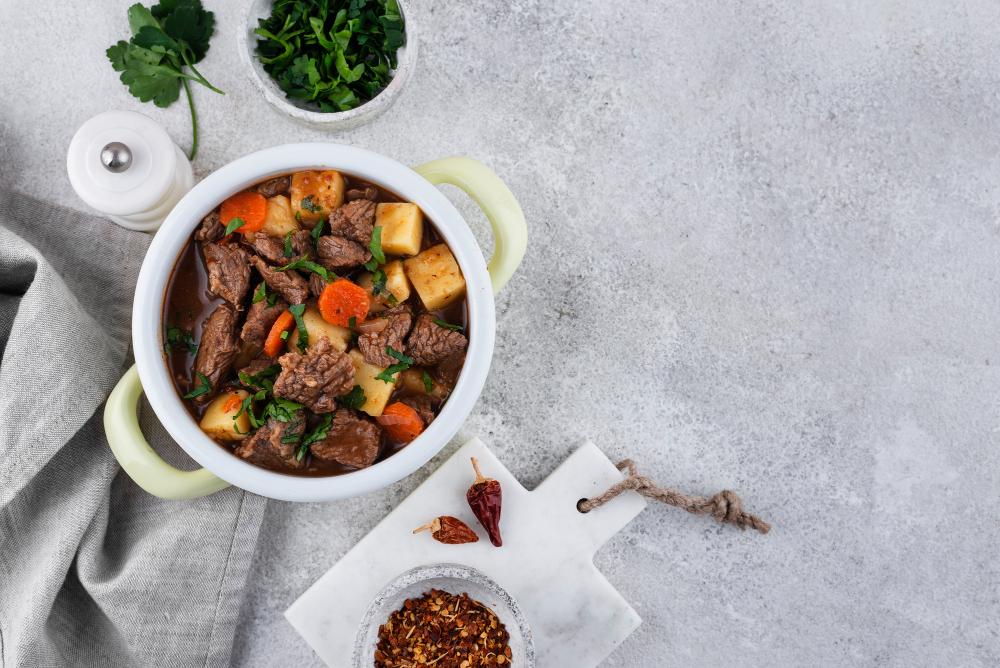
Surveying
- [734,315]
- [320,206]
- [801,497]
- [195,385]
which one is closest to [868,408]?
[801,497]

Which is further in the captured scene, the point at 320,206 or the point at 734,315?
the point at 734,315

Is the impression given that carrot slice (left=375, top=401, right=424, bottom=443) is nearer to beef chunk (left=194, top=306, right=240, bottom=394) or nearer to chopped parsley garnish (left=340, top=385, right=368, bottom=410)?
chopped parsley garnish (left=340, top=385, right=368, bottom=410)

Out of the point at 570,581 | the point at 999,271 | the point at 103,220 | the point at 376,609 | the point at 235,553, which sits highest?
the point at 999,271

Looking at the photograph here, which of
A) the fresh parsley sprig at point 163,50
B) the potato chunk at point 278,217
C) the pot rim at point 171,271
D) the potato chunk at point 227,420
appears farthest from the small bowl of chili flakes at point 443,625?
the fresh parsley sprig at point 163,50

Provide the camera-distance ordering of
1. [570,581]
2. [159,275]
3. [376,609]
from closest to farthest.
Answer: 1. [159,275]
2. [376,609]
3. [570,581]

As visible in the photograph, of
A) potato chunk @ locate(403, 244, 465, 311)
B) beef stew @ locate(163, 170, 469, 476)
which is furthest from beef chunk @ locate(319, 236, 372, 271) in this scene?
potato chunk @ locate(403, 244, 465, 311)

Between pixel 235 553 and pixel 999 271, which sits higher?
pixel 999 271

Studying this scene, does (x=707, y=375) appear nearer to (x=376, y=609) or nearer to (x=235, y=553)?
(x=376, y=609)
